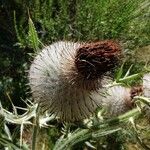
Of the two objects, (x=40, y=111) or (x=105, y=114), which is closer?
(x=40, y=111)

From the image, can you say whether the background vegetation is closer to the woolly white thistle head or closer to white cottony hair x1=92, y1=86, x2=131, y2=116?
white cottony hair x1=92, y1=86, x2=131, y2=116

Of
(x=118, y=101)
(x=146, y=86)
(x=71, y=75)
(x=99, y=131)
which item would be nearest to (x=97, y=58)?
(x=71, y=75)

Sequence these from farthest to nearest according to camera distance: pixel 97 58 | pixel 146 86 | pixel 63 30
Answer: pixel 63 30, pixel 146 86, pixel 97 58

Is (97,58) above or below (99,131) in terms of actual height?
above

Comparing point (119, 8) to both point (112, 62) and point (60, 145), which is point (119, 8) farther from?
point (112, 62)

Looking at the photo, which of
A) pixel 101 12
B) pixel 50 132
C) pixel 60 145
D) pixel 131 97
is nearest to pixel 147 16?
pixel 101 12

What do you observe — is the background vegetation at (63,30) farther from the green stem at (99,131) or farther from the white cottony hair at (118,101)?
the green stem at (99,131)

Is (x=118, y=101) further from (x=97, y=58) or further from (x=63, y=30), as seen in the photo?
(x=63, y=30)
